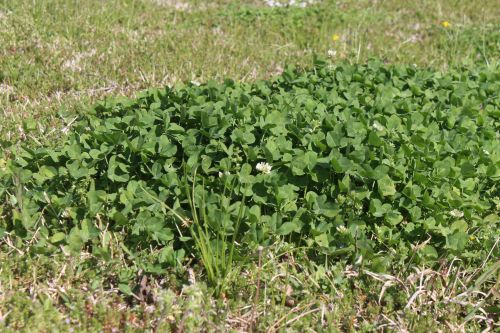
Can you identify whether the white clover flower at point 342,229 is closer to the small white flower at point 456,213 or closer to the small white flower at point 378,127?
the small white flower at point 456,213

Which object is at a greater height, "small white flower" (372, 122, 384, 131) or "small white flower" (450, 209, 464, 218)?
"small white flower" (372, 122, 384, 131)

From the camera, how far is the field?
2988 mm

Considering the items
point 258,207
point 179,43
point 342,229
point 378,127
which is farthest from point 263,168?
point 179,43

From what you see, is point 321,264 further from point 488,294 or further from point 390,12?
point 390,12

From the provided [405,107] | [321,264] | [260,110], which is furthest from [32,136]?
[405,107]

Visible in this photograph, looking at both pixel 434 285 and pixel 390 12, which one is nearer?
pixel 434 285

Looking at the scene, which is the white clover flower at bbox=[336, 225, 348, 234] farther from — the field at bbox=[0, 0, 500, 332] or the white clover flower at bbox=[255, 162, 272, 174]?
the white clover flower at bbox=[255, 162, 272, 174]

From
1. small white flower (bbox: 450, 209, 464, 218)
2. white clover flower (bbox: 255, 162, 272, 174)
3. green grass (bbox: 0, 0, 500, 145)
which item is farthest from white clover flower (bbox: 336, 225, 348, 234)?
green grass (bbox: 0, 0, 500, 145)

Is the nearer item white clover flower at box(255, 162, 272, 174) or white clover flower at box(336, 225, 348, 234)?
white clover flower at box(336, 225, 348, 234)

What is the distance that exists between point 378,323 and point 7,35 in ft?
16.5

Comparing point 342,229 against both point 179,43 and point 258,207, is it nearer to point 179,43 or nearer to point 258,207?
point 258,207

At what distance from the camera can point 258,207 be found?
3344mm

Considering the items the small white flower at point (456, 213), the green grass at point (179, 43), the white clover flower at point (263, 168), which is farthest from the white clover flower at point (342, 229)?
the green grass at point (179, 43)

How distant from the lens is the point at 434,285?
3215mm
